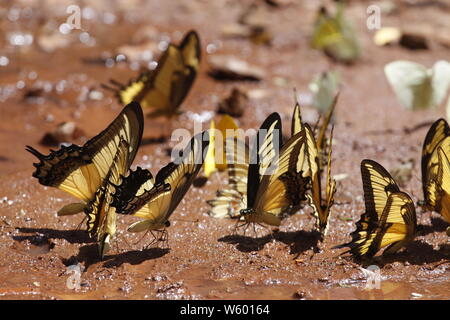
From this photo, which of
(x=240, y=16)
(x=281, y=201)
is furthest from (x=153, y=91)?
(x=240, y=16)

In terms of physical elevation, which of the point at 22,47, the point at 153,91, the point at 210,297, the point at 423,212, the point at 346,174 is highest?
the point at 22,47

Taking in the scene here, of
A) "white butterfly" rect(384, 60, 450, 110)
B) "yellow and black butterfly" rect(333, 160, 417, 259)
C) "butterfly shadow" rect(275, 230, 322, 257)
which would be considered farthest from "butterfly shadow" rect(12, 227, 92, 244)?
"white butterfly" rect(384, 60, 450, 110)

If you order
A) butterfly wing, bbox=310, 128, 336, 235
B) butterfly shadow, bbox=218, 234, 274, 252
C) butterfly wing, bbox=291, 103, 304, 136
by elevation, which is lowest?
butterfly shadow, bbox=218, 234, 274, 252

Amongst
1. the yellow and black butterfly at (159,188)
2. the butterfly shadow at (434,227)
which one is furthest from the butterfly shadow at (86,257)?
the butterfly shadow at (434,227)

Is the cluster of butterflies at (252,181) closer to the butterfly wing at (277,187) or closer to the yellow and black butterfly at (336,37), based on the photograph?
the butterfly wing at (277,187)

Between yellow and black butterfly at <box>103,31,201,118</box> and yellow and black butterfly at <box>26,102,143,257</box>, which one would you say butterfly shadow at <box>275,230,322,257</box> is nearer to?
yellow and black butterfly at <box>26,102,143,257</box>

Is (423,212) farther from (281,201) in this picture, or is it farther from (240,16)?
(240,16)
